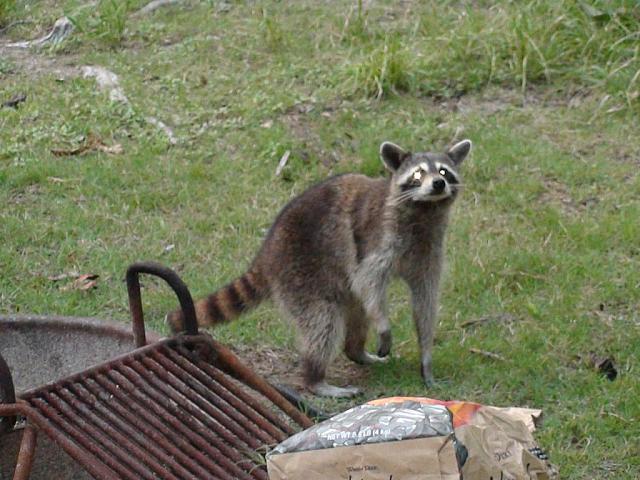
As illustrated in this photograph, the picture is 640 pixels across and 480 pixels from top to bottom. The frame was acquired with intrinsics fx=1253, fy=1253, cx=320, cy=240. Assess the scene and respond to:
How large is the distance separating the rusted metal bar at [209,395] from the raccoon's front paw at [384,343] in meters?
1.32

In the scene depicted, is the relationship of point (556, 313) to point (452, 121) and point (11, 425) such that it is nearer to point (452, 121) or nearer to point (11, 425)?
point (452, 121)

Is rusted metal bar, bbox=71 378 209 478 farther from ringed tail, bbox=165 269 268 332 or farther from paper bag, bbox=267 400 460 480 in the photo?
ringed tail, bbox=165 269 268 332

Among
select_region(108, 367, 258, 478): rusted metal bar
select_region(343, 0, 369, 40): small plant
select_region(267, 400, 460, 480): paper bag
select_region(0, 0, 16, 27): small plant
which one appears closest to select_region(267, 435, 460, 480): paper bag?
select_region(267, 400, 460, 480): paper bag

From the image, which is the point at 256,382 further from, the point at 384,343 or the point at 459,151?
the point at 459,151

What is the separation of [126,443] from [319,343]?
1.58m

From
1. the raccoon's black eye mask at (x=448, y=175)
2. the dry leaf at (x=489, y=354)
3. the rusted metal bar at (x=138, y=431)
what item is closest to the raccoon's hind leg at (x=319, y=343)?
the dry leaf at (x=489, y=354)

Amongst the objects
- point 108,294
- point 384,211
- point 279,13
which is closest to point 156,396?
point 384,211

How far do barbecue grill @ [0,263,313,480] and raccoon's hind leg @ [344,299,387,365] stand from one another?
1362 millimetres

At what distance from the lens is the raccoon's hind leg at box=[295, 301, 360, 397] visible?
14.9ft

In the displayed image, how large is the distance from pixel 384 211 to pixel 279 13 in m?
3.54

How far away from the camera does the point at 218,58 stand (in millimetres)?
7426

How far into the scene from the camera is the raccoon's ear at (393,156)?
4664 millimetres

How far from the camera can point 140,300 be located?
3441mm

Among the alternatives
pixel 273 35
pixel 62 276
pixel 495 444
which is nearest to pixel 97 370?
pixel 495 444
